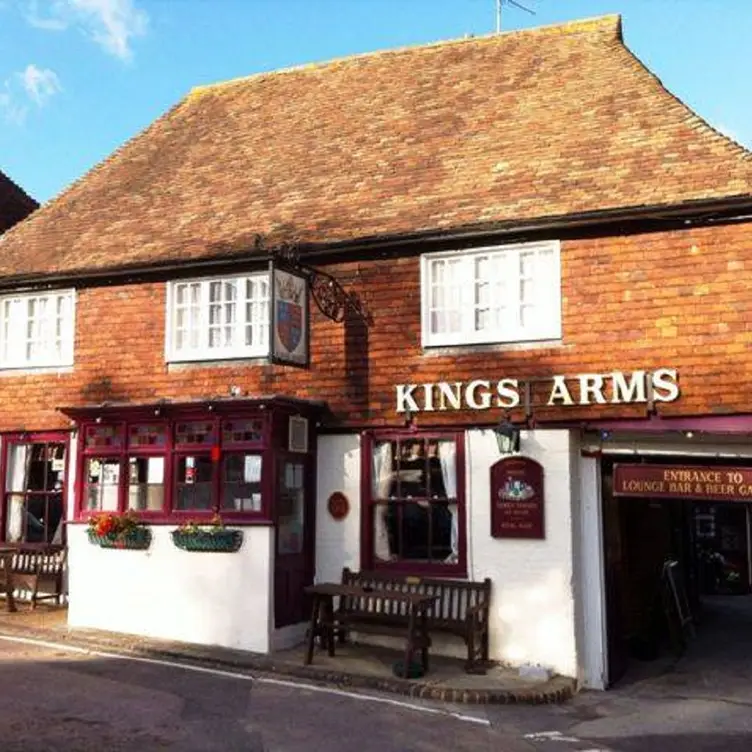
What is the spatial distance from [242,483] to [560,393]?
13.4 ft

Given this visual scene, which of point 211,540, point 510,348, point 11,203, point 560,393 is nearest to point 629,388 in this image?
point 560,393

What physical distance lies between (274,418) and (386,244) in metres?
2.65

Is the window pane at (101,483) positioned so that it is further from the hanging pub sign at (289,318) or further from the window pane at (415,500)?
the window pane at (415,500)

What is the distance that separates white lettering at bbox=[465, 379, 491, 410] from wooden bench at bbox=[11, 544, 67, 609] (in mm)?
6519

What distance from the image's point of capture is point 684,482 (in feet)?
31.6

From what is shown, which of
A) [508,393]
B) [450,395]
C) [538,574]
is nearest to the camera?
[538,574]

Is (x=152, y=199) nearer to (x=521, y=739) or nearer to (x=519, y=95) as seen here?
(x=519, y=95)

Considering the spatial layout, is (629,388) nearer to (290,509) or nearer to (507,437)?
(507,437)

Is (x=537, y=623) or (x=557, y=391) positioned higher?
(x=557, y=391)

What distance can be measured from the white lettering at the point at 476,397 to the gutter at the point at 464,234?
181 cm

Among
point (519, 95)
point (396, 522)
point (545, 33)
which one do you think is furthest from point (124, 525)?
point (545, 33)

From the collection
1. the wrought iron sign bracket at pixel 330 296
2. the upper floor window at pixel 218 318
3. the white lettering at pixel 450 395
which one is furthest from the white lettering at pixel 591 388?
the upper floor window at pixel 218 318

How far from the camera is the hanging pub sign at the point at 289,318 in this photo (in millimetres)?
11047

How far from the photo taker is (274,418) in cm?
1120
